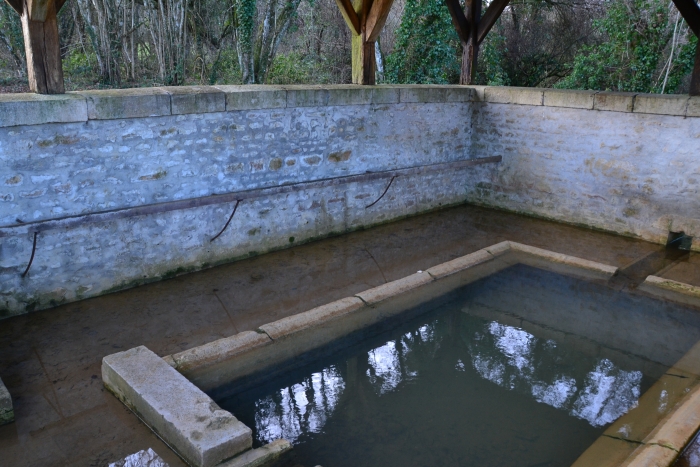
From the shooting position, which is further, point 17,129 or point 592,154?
point 592,154

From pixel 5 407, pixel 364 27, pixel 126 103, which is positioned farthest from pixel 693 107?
pixel 5 407

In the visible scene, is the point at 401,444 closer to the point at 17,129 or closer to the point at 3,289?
the point at 3,289

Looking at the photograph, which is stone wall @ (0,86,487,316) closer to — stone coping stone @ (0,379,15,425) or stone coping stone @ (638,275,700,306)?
stone coping stone @ (0,379,15,425)

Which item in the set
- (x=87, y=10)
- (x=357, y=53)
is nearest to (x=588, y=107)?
(x=357, y=53)

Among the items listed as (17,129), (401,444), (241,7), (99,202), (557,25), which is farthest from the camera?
(557,25)

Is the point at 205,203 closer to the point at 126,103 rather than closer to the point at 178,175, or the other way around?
the point at 178,175

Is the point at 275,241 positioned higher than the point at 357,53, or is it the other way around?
the point at 357,53

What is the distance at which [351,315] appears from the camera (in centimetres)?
461

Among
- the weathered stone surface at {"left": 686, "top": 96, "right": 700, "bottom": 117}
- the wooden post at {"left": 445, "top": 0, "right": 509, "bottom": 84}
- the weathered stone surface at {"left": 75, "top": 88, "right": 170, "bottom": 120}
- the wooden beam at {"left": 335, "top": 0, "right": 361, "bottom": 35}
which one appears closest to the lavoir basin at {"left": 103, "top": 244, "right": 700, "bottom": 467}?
the weathered stone surface at {"left": 75, "top": 88, "right": 170, "bottom": 120}

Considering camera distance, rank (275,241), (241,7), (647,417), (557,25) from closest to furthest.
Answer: (647,417)
(275,241)
(241,7)
(557,25)

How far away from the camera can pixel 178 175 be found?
5.33 m

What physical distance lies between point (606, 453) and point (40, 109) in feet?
14.9

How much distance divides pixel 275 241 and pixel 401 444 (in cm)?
337

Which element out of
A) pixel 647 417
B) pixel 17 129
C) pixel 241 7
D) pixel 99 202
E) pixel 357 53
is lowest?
pixel 647 417
